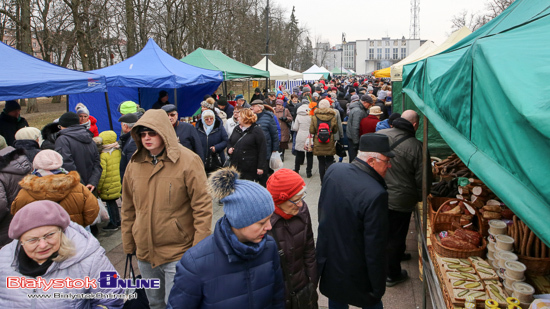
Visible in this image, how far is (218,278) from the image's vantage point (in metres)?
1.89

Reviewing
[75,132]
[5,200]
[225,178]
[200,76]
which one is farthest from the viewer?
[200,76]

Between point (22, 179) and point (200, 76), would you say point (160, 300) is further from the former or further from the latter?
point (200, 76)

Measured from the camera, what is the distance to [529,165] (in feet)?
4.07

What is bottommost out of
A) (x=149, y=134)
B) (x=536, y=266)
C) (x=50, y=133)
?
(x=536, y=266)

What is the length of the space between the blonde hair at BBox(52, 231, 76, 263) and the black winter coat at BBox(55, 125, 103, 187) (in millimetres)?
2676

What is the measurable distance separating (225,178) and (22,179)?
8.37 feet

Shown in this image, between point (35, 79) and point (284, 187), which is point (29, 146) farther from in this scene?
point (284, 187)

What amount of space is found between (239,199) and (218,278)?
40 centimetres

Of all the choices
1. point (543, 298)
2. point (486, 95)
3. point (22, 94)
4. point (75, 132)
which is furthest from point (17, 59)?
point (543, 298)

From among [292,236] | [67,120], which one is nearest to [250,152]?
[67,120]

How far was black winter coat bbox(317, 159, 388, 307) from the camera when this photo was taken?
2.63 m

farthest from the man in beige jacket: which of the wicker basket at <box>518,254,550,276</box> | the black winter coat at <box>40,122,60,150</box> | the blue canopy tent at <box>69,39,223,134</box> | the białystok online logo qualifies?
the blue canopy tent at <box>69,39,223,134</box>

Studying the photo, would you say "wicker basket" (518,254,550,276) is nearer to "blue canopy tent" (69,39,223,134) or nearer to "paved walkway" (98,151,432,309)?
"paved walkway" (98,151,432,309)

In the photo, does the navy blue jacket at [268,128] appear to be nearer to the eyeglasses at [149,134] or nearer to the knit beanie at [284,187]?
the eyeglasses at [149,134]
